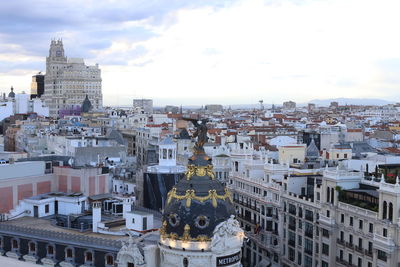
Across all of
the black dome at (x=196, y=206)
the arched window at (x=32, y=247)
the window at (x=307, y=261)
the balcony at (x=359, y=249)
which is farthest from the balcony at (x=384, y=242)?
the arched window at (x=32, y=247)

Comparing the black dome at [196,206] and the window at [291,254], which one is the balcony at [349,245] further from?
the black dome at [196,206]

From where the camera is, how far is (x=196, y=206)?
31078 millimetres

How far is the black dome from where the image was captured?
30.7 m

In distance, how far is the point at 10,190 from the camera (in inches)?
2317

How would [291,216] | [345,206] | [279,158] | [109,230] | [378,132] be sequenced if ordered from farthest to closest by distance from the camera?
[378,132] < [279,158] < [291,216] < [345,206] < [109,230]

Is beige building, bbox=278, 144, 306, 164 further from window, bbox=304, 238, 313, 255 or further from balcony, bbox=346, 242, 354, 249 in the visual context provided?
balcony, bbox=346, 242, 354, 249

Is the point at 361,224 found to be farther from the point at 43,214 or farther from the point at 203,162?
the point at 43,214

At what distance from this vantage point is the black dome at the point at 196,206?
101 ft

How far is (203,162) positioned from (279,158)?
51.4 m

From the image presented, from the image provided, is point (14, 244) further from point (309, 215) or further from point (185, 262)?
point (309, 215)

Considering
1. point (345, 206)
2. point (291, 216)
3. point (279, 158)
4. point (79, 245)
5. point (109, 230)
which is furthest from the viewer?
point (279, 158)

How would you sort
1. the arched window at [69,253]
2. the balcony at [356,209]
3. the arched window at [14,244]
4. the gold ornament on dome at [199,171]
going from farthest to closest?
the balcony at [356,209]
the arched window at [14,244]
the arched window at [69,253]
the gold ornament on dome at [199,171]

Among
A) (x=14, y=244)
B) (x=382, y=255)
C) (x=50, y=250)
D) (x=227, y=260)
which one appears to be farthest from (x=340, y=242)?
(x=14, y=244)

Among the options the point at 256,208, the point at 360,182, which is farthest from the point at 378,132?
the point at 360,182
